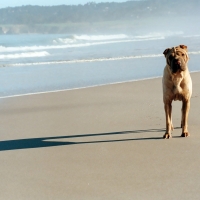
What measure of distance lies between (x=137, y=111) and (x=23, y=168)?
3193 millimetres

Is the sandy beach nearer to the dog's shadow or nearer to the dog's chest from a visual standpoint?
the dog's shadow

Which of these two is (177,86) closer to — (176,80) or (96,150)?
(176,80)

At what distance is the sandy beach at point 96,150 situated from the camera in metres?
4.38

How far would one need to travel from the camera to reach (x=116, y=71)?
47.2ft

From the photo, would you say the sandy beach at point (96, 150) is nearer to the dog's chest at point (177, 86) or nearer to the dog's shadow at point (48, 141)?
the dog's shadow at point (48, 141)

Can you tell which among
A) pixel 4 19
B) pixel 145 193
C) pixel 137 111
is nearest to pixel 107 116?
pixel 137 111

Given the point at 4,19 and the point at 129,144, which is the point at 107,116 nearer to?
the point at 129,144

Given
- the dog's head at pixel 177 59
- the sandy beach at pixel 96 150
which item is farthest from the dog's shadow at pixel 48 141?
the dog's head at pixel 177 59

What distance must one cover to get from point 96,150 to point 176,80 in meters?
1.32

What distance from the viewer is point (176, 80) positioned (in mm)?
6117

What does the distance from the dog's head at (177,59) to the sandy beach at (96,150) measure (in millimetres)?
879

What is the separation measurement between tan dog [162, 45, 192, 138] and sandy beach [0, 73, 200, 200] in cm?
31

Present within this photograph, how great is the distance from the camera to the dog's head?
585cm

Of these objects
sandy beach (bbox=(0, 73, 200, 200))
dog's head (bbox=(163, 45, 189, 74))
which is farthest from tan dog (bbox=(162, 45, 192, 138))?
sandy beach (bbox=(0, 73, 200, 200))
